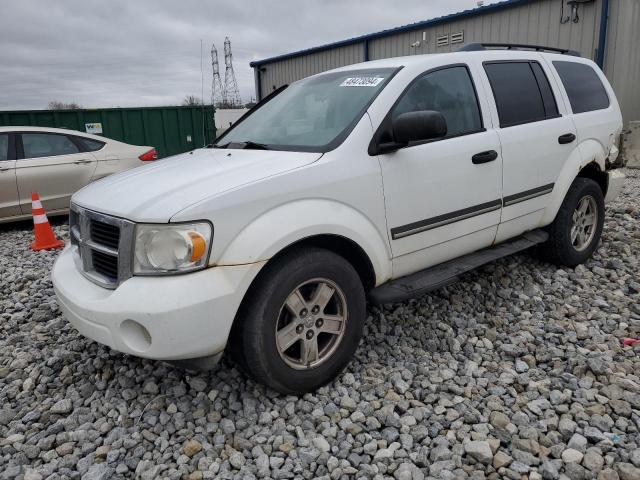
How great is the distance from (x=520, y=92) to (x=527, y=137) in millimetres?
393

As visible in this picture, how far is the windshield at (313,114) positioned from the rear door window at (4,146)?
15.6 ft

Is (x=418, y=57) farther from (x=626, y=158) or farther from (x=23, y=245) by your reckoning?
(x=626, y=158)

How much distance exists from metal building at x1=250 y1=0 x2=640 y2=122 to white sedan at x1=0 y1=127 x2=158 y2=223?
9.11m

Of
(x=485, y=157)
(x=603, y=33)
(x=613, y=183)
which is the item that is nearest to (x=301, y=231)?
(x=485, y=157)

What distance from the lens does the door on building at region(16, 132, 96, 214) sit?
7.07m

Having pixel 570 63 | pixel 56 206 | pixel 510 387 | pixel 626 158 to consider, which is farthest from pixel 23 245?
pixel 626 158

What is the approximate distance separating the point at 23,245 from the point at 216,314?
5111mm

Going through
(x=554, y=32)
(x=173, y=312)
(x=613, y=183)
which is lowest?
(x=173, y=312)

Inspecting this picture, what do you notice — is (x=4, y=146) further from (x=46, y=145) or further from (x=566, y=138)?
(x=566, y=138)

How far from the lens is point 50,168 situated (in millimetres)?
7238

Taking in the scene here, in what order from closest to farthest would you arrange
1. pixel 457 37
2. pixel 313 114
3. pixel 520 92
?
pixel 313 114
pixel 520 92
pixel 457 37

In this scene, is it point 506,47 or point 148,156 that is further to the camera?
point 148,156

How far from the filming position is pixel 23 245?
6.39m

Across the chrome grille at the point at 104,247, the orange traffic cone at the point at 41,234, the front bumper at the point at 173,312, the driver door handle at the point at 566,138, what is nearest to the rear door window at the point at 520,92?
the driver door handle at the point at 566,138
